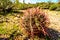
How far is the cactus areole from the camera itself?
7.56 meters

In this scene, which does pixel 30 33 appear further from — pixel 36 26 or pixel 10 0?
pixel 10 0

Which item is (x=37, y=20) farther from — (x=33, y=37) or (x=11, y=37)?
(x=11, y=37)

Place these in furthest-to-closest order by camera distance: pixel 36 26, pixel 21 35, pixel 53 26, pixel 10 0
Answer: pixel 10 0 → pixel 53 26 → pixel 21 35 → pixel 36 26

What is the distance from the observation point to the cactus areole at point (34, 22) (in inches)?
298

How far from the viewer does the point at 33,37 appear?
7.57 m

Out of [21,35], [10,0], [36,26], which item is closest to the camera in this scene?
[36,26]

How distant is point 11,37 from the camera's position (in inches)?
315

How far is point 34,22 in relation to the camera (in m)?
7.58

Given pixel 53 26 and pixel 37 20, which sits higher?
pixel 37 20

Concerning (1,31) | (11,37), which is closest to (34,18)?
(11,37)

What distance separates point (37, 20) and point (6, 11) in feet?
19.7

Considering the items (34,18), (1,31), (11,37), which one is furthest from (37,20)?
(1,31)

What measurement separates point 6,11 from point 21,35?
5.35 m

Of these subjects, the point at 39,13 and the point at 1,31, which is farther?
the point at 1,31
